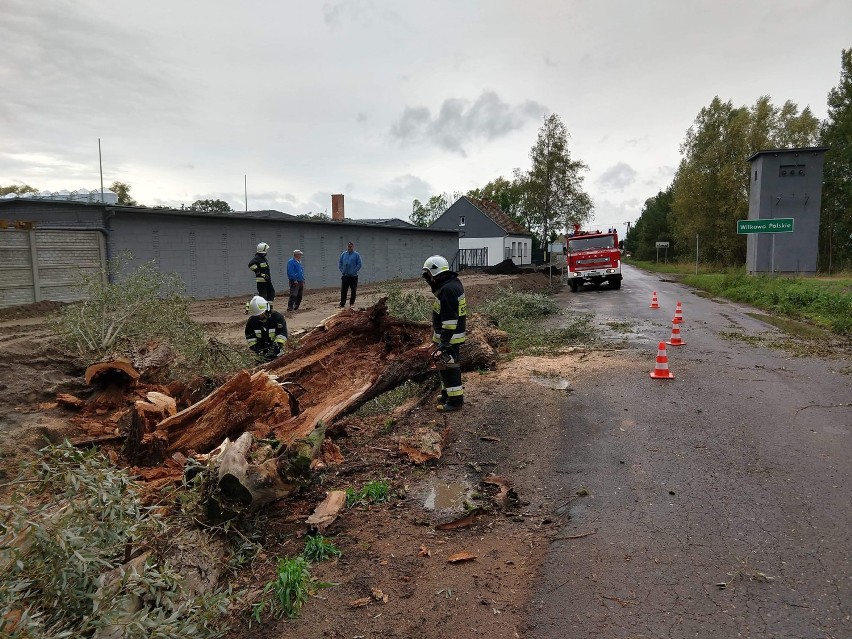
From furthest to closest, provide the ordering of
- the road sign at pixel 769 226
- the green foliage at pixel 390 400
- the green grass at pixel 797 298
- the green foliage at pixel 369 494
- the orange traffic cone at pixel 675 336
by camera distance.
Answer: the road sign at pixel 769 226 → the green grass at pixel 797 298 → the orange traffic cone at pixel 675 336 → the green foliage at pixel 390 400 → the green foliage at pixel 369 494

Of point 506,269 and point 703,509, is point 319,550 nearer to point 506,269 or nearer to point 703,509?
point 703,509

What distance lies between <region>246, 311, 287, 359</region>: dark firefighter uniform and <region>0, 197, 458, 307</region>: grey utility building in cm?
388

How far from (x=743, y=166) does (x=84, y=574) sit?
4705 cm

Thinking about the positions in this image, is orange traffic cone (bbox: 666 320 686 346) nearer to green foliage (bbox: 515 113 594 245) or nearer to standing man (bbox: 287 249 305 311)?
standing man (bbox: 287 249 305 311)

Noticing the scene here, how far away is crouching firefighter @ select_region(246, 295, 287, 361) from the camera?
735 centimetres

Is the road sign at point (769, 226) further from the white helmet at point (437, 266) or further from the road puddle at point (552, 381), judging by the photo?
the white helmet at point (437, 266)

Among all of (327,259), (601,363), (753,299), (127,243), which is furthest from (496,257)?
(601,363)

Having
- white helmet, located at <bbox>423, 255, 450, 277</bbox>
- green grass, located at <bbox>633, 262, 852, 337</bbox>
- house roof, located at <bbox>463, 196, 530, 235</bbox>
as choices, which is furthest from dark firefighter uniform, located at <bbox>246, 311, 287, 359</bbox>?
house roof, located at <bbox>463, 196, 530, 235</bbox>

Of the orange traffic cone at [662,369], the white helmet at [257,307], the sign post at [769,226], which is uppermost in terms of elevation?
the sign post at [769,226]

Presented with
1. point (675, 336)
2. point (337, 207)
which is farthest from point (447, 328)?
point (337, 207)

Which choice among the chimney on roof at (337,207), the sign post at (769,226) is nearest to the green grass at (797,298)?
the sign post at (769,226)

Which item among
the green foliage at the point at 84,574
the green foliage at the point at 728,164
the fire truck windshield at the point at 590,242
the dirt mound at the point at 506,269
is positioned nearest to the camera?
the green foliage at the point at 84,574

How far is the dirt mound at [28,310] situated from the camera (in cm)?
1298

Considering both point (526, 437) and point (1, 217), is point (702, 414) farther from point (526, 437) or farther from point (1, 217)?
point (1, 217)
